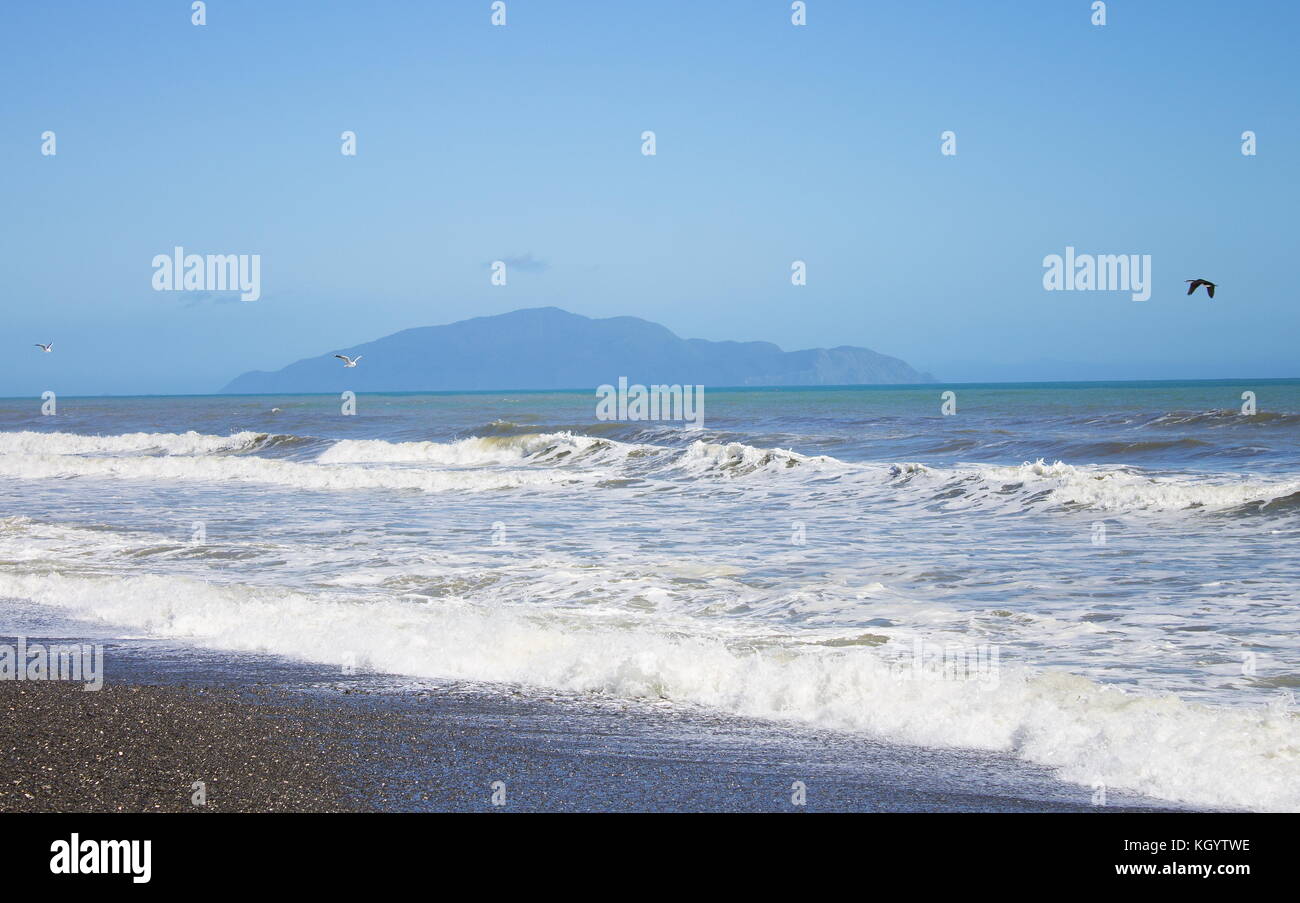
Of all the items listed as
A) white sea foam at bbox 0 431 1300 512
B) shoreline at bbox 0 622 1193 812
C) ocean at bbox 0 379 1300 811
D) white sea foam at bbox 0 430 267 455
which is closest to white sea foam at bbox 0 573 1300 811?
ocean at bbox 0 379 1300 811

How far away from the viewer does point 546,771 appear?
18.6 ft

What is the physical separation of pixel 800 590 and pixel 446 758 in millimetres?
5639

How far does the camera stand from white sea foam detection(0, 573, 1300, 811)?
18.6 feet

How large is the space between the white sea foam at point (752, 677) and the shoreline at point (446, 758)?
1.00ft

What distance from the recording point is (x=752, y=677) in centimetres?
740

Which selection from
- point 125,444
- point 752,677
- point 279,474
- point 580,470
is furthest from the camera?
point 125,444

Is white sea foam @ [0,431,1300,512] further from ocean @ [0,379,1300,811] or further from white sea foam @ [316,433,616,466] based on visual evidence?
ocean @ [0,379,1300,811]

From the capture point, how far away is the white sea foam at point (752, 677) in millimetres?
5668

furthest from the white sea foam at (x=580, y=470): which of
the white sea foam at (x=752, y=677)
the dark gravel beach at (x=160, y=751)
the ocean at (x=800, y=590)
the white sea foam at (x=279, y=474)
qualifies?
the dark gravel beach at (x=160, y=751)

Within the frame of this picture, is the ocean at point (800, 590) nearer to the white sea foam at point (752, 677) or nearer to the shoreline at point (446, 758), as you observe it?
the white sea foam at point (752, 677)

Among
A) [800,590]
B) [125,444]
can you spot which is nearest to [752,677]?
[800,590]

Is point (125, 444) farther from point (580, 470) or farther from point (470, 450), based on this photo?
point (580, 470)
